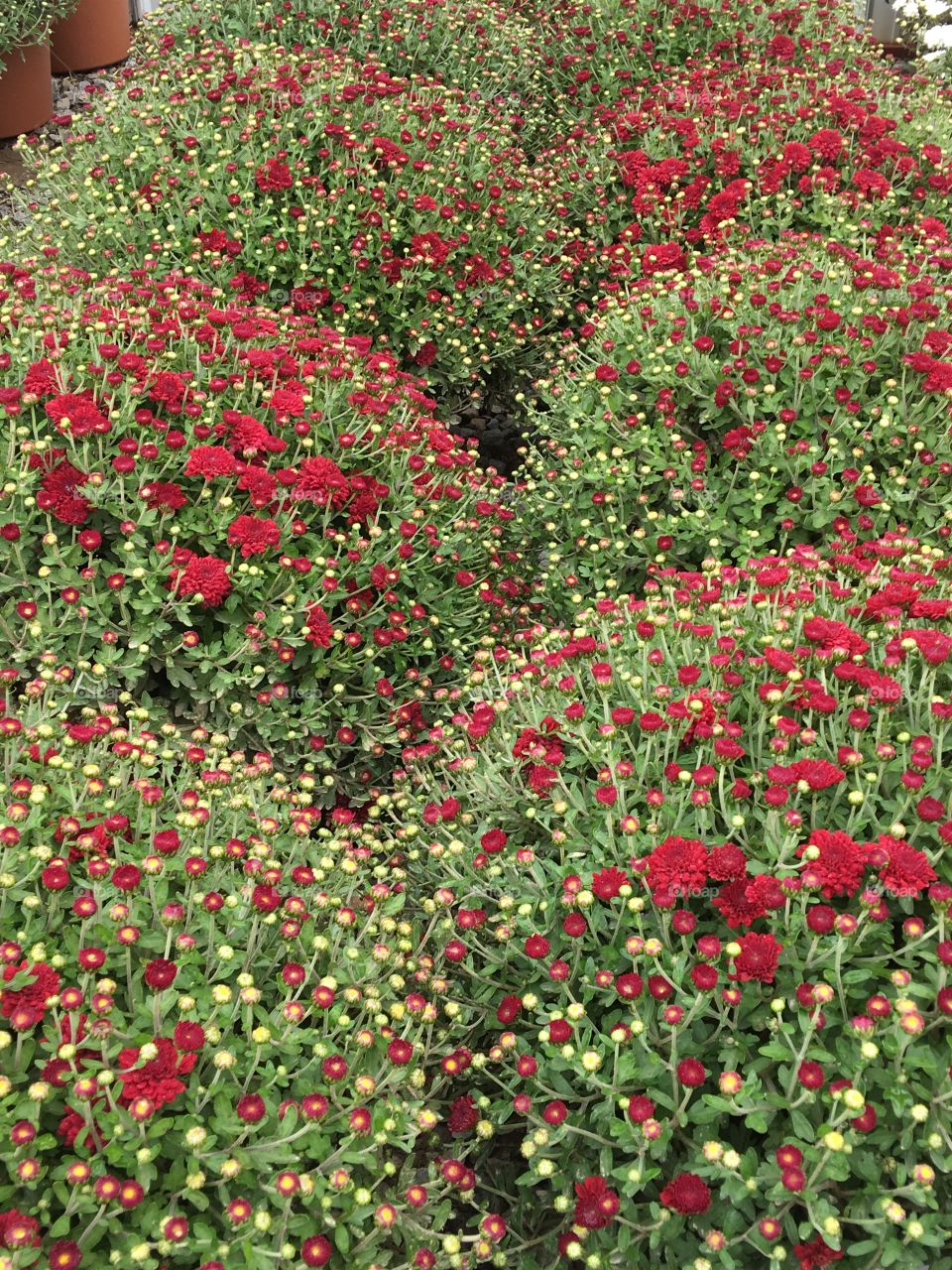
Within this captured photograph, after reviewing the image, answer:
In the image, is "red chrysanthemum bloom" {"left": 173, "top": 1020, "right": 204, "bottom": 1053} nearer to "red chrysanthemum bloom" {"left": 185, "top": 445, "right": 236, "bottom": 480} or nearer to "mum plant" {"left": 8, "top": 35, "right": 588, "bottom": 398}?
"red chrysanthemum bloom" {"left": 185, "top": 445, "right": 236, "bottom": 480}

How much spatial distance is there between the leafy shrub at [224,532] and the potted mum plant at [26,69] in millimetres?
5822

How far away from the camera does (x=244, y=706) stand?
320 cm

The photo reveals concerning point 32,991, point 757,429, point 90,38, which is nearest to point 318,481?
point 757,429

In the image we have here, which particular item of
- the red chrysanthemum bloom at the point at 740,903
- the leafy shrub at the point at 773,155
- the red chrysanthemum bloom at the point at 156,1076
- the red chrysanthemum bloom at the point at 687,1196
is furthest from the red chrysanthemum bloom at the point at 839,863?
the leafy shrub at the point at 773,155

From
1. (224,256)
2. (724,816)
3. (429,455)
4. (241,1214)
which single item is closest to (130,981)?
(241,1214)

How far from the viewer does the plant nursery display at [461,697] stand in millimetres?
1832

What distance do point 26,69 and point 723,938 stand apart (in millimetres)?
9248

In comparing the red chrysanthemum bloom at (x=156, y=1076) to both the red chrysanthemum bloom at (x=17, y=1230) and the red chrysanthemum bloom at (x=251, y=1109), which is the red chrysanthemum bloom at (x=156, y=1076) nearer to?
the red chrysanthemum bloom at (x=251, y=1109)

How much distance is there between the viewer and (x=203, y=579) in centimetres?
304

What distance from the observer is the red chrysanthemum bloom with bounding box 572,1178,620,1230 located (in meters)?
1.86

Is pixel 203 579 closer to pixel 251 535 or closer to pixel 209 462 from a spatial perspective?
pixel 251 535

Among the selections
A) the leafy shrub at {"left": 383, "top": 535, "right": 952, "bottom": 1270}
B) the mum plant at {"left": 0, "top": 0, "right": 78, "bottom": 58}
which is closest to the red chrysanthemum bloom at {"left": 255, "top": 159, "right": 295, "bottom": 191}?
the leafy shrub at {"left": 383, "top": 535, "right": 952, "bottom": 1270}

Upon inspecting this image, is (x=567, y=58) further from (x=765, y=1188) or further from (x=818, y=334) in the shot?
(x=765, y=1188)

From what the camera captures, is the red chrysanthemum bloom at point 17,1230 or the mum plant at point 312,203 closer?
the red chrysanthemum bloom at point 17,1230
